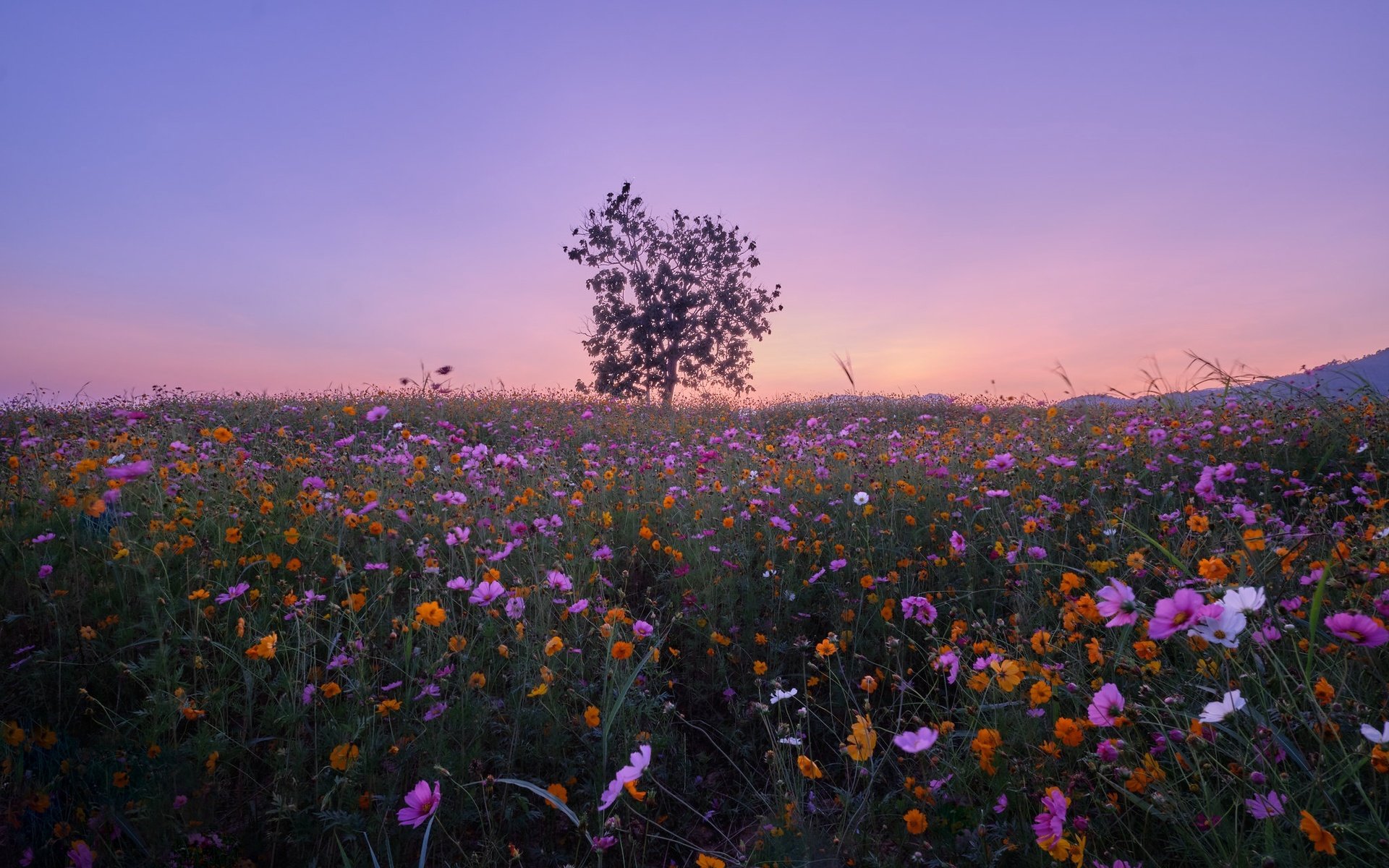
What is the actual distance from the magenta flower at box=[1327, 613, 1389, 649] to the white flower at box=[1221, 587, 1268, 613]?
0.46 feet

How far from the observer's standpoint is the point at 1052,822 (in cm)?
143

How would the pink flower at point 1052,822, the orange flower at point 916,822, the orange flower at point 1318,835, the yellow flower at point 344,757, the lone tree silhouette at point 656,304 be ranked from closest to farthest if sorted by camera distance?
1. the orange flower at point 1318,835
2. the pink flower at point 1052,822
3. the orange flower at point 916,822
4. the yellow flower at point 344,757
5. the lone tree silhouette at point 656,304

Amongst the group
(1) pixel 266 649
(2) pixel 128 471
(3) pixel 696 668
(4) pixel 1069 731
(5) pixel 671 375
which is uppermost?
(5) pixel 671 375

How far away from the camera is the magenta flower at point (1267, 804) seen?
1.37 metres

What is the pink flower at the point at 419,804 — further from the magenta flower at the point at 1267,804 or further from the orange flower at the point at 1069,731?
the magenta flower at the point at 1267,804

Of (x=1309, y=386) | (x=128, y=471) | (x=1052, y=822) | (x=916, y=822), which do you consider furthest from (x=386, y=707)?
(x=1309, y=386)

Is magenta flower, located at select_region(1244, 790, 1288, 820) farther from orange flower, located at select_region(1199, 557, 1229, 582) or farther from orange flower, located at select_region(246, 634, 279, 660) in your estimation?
orange flower, located at select_region(246, 634, 279, 660)

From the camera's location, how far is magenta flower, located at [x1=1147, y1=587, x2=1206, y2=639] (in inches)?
51.8

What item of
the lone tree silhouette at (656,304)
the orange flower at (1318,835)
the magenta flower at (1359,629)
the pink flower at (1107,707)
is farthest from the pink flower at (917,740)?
the lone tree silhouette at (656,304)

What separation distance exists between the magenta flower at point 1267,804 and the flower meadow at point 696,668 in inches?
0.5

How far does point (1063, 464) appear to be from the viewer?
397 cm

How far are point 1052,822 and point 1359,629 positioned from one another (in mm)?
705

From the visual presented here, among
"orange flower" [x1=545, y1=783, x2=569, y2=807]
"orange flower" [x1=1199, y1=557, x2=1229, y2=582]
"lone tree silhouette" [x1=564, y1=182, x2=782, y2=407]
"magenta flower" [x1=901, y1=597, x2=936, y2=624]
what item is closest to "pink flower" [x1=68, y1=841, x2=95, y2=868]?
"orange flower" [x1=545, y1=783, x2=569, y2=807]

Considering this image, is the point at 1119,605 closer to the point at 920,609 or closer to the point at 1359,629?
the point at 1359,629
